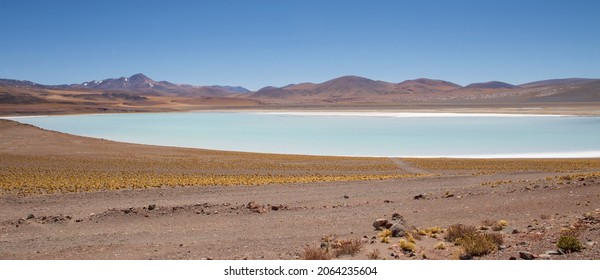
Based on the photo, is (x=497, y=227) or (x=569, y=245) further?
(x=497, y=227)

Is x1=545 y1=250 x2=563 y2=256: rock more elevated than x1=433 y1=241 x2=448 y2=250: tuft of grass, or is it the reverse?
x1=545 y1=250 x2=563 y2=256: rock

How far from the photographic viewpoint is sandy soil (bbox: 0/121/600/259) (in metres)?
7.29

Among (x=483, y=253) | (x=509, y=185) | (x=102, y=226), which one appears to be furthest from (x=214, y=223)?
(x=509, y=185)

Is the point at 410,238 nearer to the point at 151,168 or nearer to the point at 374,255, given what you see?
the point at 374,255

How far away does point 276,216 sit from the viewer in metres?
10.3

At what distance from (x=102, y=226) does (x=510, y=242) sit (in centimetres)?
694

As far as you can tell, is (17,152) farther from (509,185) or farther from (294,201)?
(509,185)

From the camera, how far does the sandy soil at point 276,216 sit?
729 cm

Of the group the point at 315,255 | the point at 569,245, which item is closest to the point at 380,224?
the point at 315,255

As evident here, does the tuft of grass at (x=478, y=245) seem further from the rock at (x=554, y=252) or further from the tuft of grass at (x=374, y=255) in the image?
the tuft of grass at (x=374, y=255)

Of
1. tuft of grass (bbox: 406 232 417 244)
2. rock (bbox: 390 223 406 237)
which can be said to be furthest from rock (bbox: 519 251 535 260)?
rock (bbox: 390 223 406 237)

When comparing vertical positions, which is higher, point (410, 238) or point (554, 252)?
point (554, 252)

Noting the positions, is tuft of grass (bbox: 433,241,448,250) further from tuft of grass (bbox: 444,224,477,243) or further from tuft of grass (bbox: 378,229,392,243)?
tuft of grass (bbox: 378,229,392,243)

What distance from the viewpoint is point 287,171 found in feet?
68.8
